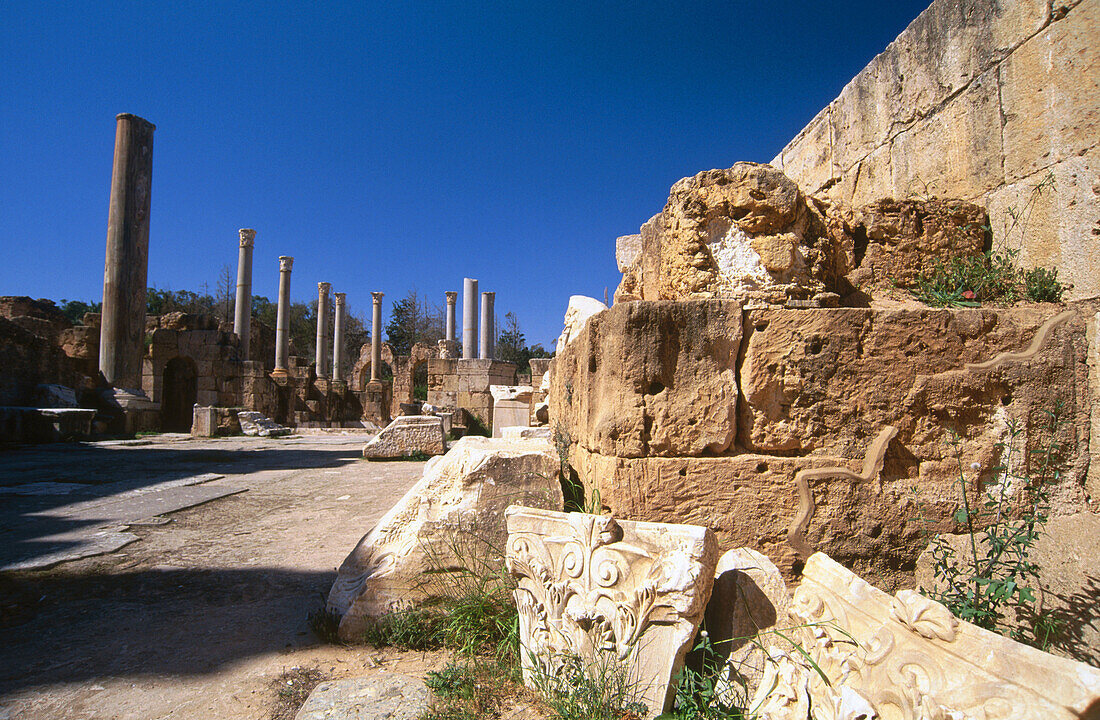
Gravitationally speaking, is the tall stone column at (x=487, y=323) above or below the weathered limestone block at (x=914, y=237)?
above

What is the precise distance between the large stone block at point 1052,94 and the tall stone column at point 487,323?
21169 millimetres

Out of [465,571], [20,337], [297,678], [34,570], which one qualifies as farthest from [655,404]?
[20,337]

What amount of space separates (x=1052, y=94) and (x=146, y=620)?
4.71 meters

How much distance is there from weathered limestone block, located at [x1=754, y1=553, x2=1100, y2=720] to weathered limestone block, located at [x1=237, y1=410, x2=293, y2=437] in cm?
1355

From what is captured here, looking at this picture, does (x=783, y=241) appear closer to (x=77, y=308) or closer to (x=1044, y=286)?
(x=1044, y=286)

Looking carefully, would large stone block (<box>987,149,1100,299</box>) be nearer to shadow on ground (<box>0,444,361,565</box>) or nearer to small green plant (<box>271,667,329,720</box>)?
small green plant (<box>271,667,329,720</box>)

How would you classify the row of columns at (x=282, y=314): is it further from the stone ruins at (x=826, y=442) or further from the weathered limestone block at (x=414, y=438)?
the stone ruins at (x=826, y=442)

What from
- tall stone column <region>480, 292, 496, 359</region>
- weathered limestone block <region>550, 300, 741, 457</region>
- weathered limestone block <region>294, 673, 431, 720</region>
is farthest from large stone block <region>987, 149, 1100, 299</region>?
tall stone column <region>480, 292, 496, 359</region>

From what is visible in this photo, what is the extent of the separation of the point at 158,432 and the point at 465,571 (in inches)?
515

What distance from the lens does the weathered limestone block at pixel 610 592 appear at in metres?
1.79

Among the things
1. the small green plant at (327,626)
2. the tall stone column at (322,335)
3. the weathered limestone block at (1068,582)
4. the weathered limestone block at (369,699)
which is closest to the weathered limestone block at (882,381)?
the weathered limestone block at (1068,582)

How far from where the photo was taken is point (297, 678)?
208cm

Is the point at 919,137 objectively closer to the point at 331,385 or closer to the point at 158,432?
the point at 158,432

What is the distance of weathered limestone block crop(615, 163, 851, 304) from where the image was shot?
2648 mm
